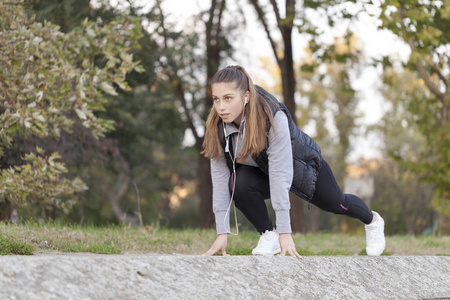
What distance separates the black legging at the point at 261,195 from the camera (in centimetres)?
418

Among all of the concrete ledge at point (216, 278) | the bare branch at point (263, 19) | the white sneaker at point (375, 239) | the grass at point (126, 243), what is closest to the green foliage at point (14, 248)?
the grass at point (126, 243)

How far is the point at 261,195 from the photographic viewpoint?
4285 mm

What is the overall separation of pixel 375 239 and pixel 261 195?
3.55ft

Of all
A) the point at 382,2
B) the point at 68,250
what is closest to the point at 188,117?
the point at 382,2

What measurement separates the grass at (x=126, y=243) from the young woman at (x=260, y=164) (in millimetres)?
1091

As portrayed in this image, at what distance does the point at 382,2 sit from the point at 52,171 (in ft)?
16.5

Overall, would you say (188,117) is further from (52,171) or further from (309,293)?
(309,293)

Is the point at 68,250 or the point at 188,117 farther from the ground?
the point at 188,117

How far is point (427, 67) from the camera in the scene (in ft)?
42.6

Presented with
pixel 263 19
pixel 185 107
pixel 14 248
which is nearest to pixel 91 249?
pixel 14 248

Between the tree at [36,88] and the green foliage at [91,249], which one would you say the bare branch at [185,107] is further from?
the green foliage at [91,249]

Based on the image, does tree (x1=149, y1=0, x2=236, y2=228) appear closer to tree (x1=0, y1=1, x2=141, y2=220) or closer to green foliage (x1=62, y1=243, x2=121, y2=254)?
A: tree (x1=0, y1=1, x2=141, y2=220)

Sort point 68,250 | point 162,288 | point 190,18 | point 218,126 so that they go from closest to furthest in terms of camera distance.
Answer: point 162,288 → point 218,126 → point 68,250 → point 190,18

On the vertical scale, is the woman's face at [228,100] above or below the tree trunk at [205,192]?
above
